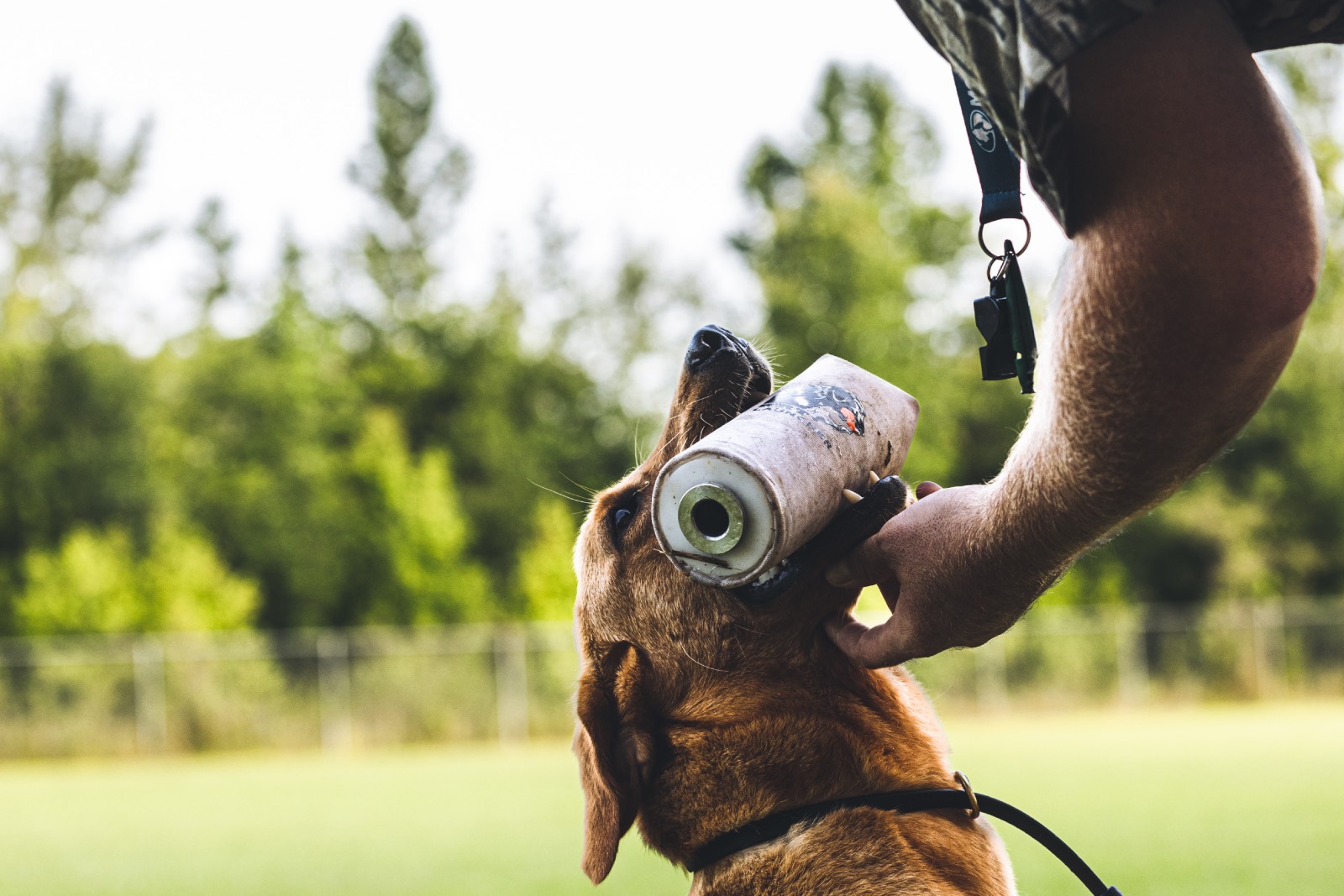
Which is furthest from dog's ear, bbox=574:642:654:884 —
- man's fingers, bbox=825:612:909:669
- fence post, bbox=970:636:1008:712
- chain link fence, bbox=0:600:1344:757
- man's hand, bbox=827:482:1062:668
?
fence post, bbox=970:636:1008:712

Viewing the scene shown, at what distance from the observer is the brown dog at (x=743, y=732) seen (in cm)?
246

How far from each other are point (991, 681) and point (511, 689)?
10.5 meters

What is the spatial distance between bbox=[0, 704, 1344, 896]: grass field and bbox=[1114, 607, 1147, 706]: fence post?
23.7 ft

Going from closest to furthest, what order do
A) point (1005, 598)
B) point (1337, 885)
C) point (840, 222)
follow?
1. point (1005, 598)
2. point (1337, 885)
3. point (840, 222)

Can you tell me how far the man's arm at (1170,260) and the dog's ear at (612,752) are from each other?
59.3 inches

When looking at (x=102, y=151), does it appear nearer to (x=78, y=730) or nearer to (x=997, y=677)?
(x=78, y=730)

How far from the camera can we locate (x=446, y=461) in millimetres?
38438

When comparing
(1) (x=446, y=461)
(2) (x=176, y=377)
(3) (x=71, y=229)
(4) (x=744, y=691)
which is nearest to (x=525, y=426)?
(1) (x=446, y=461)

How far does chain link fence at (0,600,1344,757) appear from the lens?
83.4 ft

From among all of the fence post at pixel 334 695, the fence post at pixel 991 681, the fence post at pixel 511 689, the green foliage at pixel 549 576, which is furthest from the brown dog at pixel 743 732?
the green foliage at pixel 549 576

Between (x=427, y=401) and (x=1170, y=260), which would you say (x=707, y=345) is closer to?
(x=1170, y=260)

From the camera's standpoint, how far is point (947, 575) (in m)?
1.65

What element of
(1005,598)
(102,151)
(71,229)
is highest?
(102,151)

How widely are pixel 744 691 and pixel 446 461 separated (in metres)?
36.4
